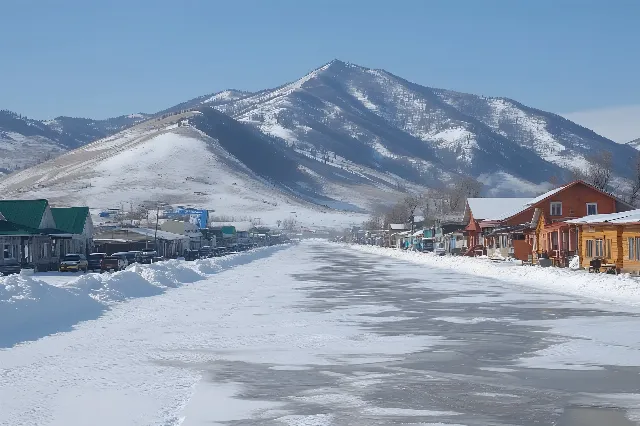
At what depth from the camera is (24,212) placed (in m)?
74.8

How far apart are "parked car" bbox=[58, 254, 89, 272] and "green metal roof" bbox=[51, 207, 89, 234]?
51.8 ft

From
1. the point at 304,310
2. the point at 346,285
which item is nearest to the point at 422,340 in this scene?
the point at 304,310

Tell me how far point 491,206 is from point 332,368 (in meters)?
96.0

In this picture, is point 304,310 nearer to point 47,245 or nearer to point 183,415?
point 183,415

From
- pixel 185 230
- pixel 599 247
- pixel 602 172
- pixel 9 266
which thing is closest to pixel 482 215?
pixel 602 172

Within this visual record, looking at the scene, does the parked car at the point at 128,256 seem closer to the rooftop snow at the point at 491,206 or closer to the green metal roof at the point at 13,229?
the green metal roof at the point at 13,229

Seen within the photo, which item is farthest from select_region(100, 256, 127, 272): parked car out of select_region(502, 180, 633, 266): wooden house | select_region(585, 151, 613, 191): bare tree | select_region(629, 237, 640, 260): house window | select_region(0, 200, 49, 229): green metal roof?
select_region(585, 151, 613, 191): bare tree

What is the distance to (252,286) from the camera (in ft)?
153

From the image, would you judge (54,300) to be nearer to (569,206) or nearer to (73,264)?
(73,264)

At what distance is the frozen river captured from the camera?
41.9 ft

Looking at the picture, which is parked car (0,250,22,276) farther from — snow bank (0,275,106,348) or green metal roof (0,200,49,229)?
snow bank (0,275,106,348)

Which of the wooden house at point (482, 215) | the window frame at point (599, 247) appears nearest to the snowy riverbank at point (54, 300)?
the window frame at point (599, 247)

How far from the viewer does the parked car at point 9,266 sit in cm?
6019

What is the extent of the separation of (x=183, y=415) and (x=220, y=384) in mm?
2730
